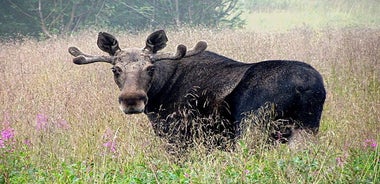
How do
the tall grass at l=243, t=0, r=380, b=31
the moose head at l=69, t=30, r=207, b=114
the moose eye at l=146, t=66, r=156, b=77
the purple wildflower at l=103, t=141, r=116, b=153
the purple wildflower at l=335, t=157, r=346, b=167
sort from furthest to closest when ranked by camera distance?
1. the tall grass at l=243, t=0, r=380, b=31
2. the moose eye at l=146, t=66, r=156, b=77
3. the moose head at l=69, t=30, r=207, b=114
4. the purple wildflower at l=103, t=141, r=116, b=153
5. the purple wildflower at l=335, t=157, r=346, b=167

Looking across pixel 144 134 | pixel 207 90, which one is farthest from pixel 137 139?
pixel 207 90

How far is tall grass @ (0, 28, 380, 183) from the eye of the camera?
17.5 feet

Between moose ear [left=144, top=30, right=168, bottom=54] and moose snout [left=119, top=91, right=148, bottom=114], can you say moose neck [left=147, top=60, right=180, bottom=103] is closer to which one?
moose ear [left=144, top=30, right=168, bottom=54]

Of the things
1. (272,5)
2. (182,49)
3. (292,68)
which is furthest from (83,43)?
(272,5)

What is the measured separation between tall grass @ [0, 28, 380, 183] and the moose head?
1.44 ft

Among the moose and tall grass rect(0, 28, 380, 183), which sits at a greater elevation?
the moose

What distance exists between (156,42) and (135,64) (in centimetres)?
57

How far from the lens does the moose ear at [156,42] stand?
7.36 meters

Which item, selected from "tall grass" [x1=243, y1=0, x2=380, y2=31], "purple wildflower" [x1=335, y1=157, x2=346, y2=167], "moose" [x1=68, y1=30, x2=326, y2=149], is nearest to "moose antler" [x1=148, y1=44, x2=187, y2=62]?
"moose" [x1=68, y1=30, x2=326, y2=149]

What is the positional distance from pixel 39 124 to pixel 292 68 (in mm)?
3050

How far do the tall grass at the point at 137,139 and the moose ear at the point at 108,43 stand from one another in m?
0.86

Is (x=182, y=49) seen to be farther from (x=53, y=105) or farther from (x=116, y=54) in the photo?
(x=53, y=105)

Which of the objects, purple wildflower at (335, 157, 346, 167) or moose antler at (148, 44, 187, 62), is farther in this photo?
moose antler at (148, 44, 187, 62)

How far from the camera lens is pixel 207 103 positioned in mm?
7070
